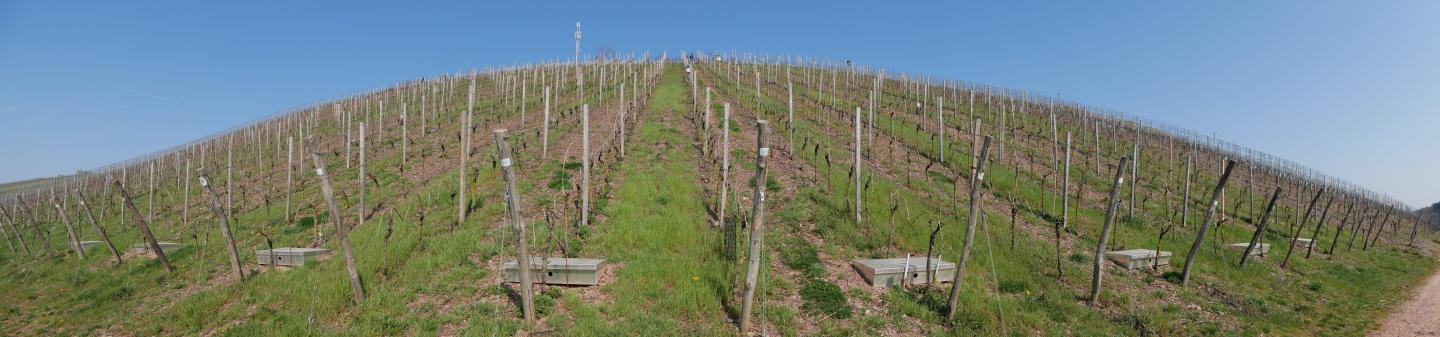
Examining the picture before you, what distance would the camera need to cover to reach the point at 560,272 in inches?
354

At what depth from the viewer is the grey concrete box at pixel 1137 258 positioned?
1238 centimetres

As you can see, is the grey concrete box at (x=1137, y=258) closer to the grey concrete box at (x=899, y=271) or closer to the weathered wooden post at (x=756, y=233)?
the grey concrete box at (x=899, y=271)

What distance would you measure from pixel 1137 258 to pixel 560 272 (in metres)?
11.8

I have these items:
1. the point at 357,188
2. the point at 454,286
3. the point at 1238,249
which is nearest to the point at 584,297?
the point at 454,286

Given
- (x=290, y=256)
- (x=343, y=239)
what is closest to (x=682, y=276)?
(x=343, y=239)

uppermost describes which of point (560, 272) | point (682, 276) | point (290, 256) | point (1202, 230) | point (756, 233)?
point (756, 233)

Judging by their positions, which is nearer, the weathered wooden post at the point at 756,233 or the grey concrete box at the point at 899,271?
the weathered wooden post at the point at 756,233

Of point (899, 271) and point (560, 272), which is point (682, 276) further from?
point (899, 271)

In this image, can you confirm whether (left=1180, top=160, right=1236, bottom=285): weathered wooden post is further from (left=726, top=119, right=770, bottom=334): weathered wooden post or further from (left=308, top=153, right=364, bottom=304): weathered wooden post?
(left=308, top=153, right=364, bottom=304): weathered wooden post

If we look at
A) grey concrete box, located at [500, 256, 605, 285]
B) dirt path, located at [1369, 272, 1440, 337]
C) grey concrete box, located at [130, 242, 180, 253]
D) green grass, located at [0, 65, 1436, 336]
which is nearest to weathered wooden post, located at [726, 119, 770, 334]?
green grass, located at [0, 65, 1436, 336]

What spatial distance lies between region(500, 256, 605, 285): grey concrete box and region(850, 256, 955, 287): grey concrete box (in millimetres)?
4450

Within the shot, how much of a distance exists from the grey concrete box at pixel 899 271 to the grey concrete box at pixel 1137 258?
16.6 feet

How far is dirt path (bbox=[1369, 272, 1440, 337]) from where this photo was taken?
33.7ft

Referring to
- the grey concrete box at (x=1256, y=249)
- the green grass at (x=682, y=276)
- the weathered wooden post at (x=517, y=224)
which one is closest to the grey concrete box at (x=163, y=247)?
the green grass at (x=682, y=276)
